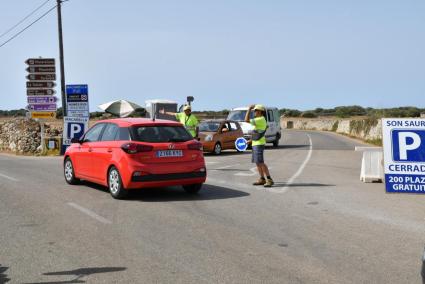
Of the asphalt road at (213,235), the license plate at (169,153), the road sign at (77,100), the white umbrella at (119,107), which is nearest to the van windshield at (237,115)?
the white umbrella at (119,107)

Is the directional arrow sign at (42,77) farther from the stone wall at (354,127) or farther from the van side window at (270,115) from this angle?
the stone wall at (354,127)

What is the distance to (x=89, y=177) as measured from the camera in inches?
447

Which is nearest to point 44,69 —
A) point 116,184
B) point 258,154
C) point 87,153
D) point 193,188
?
point 87,153

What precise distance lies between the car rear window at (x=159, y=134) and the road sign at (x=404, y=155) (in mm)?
4409

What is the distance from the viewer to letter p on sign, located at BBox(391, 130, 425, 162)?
6.84 meters

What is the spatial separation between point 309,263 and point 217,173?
9.43 metres

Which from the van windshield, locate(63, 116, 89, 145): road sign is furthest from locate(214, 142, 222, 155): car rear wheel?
locate(63, 116, 89, 145): road sign

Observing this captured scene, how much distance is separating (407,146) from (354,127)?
43968mm

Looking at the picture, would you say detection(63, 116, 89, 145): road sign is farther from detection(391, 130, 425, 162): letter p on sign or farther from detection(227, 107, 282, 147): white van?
detection(391, 130, 425, 162): letter p on sign

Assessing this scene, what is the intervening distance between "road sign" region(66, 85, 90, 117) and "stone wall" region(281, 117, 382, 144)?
17250 millimetres

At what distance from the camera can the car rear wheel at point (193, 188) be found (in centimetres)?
1086

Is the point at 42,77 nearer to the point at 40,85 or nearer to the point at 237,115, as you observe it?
the point at 40,85

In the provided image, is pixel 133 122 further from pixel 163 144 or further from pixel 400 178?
pixel 400 178

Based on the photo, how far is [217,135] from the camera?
2319 centimetres
